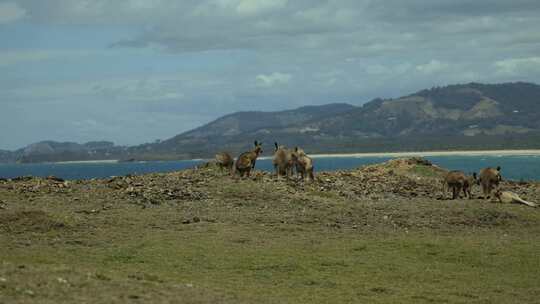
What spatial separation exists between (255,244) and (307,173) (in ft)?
45.3

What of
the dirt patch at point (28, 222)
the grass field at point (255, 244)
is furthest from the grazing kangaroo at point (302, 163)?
the dirt patch at point (28, 222)

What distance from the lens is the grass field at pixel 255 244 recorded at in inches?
680

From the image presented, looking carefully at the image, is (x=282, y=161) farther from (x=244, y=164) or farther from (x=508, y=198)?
(x=508, y=198)

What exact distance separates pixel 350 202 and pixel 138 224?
9.51 metres

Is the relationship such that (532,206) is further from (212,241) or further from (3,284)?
(3,284)

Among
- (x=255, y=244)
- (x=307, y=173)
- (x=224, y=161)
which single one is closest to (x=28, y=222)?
(x=255, y=244)

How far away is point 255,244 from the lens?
24281mm

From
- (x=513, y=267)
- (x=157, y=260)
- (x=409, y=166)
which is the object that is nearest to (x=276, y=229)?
(x=157, y=260)

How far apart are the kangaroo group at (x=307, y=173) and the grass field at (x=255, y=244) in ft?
2.95

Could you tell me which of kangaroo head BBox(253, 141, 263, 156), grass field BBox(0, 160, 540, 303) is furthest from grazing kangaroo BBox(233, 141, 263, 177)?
kangaroo head BBox(253, 141, 263, 156)

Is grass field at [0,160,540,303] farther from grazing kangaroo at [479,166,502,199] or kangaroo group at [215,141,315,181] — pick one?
grazing kangaroo at [479,166,502,199]

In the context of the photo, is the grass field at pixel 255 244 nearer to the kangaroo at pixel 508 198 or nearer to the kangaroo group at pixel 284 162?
the kangaroo at pixel 508 198

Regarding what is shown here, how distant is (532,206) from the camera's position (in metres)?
33.9

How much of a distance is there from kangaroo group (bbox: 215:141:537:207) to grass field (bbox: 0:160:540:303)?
2.95 feet
